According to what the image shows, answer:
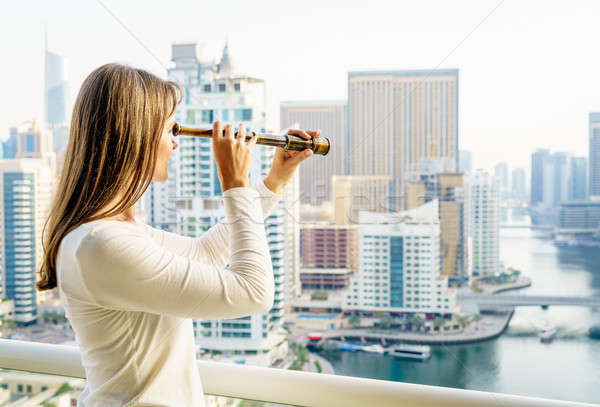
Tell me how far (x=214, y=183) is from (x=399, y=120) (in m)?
0.76

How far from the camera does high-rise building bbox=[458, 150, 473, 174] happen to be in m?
1.99

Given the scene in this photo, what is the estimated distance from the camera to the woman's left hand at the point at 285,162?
34.7 inches

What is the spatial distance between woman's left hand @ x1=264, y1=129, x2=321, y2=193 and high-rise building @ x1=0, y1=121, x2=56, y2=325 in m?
1.60


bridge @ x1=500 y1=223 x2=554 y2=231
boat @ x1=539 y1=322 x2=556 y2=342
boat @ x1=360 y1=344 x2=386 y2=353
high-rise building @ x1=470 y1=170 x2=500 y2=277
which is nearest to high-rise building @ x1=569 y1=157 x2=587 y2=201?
bridge @ x1=500 y1=223 x2=554 y2=231

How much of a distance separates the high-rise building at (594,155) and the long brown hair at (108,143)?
1.61 m

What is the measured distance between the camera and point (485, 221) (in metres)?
1.99

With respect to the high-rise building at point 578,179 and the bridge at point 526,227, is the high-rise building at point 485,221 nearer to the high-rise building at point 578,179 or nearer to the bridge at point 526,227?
the bridge at point 526,227

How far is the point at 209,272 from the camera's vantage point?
0.64 metres

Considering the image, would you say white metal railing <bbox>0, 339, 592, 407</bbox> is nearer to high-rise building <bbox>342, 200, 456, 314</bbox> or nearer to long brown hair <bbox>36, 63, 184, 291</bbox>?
long brown hair <bbox>36, 63, 184, 291</bbox>

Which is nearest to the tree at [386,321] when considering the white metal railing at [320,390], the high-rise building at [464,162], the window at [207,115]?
the high-rise building at [464,162]

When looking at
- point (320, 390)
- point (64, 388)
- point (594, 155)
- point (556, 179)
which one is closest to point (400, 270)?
point (556, 179)

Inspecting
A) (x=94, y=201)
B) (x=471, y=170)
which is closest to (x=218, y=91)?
(x=471, y=170)

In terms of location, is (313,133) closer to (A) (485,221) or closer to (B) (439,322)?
(A) (485,221)

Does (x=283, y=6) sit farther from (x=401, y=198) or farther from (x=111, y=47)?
(x=401, y=198)
